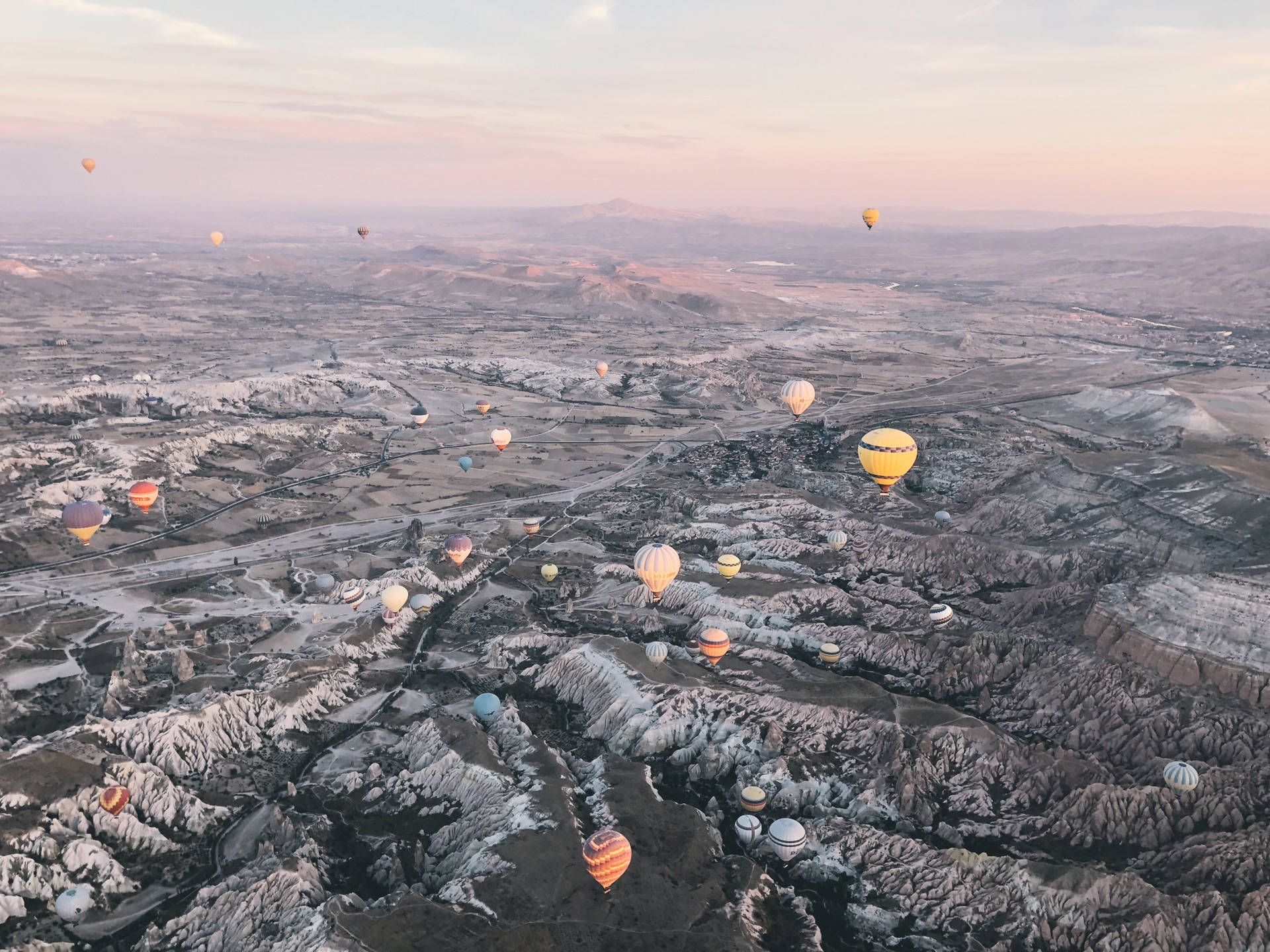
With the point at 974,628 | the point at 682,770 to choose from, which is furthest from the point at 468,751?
the point at 974,628

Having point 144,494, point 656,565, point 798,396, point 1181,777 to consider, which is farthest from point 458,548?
point 1181,777

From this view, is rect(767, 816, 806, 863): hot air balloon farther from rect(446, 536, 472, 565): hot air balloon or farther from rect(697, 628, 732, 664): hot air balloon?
rect(446, 536, 472, 565): hot air balloon

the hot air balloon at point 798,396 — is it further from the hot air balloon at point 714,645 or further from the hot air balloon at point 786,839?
the hot air balloon at point 786,839

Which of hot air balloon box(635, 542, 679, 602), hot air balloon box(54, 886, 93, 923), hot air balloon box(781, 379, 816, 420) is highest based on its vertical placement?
hot air balloon box(781, 379, 816, 420)

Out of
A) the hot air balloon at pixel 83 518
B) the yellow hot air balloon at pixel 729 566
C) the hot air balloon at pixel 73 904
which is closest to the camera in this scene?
the hot air balloon at pixel 73 904

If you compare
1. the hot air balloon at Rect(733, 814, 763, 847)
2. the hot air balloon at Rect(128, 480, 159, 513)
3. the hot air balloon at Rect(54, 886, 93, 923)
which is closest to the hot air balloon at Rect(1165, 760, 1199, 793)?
the hot air balloon at Rect(733, 814, 763, 847)

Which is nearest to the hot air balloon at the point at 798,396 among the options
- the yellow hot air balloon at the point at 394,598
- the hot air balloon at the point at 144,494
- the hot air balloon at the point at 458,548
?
the hot air balloon at the point at 458,548

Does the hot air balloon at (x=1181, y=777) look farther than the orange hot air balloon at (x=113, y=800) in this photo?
Yes
